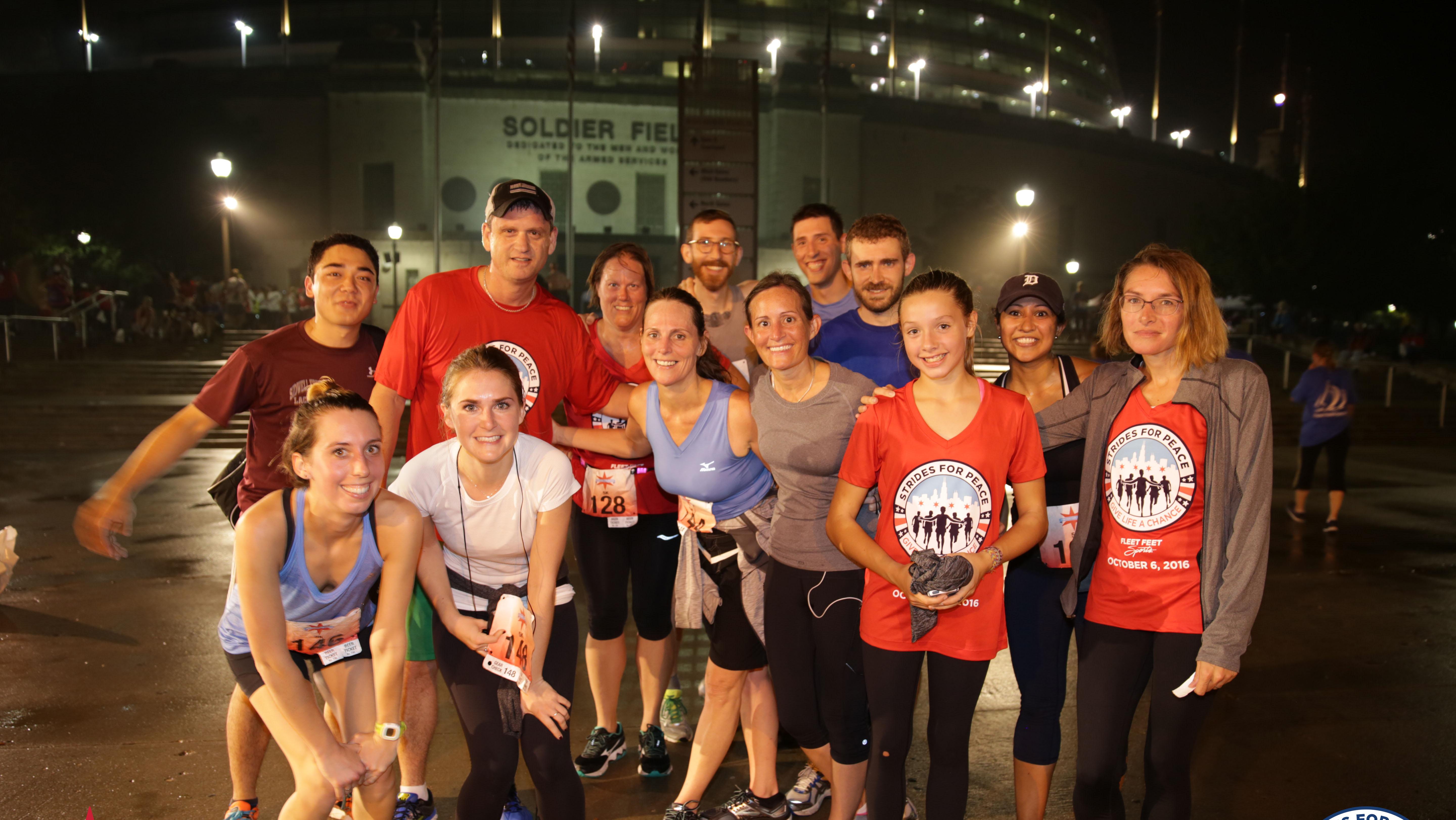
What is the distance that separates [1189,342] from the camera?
288cm

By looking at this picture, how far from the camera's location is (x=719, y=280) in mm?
4762

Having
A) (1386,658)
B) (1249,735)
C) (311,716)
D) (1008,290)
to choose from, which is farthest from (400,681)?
(1386,658)

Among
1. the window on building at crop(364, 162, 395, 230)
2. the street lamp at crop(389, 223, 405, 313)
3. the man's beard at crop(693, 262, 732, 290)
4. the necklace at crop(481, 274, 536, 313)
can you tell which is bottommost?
the necklace at crop(481, 274, 536, 313)

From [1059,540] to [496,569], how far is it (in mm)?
2096

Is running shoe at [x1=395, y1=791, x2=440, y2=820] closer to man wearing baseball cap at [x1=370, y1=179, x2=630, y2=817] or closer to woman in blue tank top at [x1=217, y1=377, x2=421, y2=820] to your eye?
man wearing baseball cap at [x1=370, y1=179, x2=630, y2=817]

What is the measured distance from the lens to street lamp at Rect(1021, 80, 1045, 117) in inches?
2329

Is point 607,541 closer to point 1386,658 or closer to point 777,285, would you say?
point 777,285

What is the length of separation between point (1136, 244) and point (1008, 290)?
52.2 m

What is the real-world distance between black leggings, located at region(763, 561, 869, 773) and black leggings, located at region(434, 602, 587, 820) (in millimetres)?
845

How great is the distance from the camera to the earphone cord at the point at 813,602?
3.18 metres

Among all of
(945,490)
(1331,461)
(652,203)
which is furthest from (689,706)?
(652,203)

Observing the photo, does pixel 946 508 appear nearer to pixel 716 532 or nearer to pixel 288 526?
pixel 716 532

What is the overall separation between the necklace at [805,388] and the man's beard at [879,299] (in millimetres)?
825

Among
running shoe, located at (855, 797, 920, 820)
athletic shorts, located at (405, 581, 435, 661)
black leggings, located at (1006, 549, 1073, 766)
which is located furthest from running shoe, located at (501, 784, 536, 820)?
black leggings, located at (1006, 549, 1073, 766)
